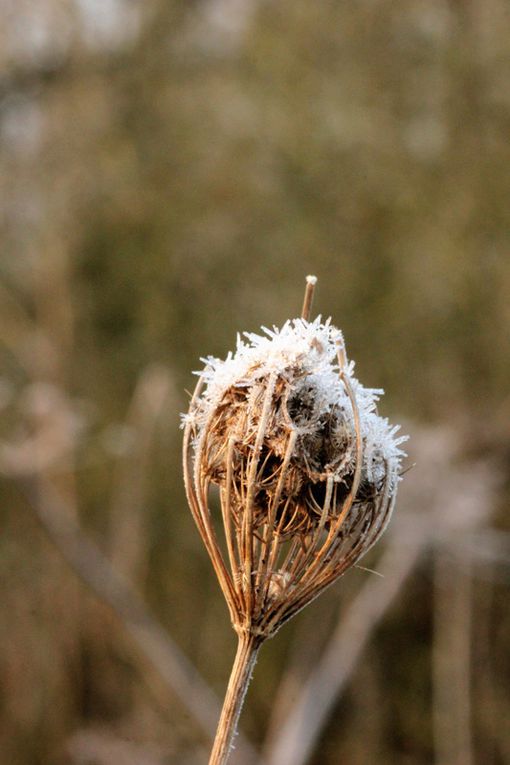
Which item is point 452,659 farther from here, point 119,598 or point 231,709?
point 231,709

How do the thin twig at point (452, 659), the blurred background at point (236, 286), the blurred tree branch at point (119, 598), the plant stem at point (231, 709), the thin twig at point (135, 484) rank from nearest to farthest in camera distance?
the plant stem at point (231, 709), the blurred tree branch at point (119, 598), the thin twig at point (135, 484), the thin twig at point (452, 659), the blurred background at point (236, 286)

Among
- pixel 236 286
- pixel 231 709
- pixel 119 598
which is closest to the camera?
pixel 231 709

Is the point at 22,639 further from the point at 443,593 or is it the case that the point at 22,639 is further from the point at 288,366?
the point at 288,366

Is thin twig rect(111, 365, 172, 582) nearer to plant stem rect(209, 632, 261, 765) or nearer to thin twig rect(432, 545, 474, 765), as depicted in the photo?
thin twig rect(432, 545, 474, 765)

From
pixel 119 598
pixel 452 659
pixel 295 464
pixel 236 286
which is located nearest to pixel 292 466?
pixel 295 464

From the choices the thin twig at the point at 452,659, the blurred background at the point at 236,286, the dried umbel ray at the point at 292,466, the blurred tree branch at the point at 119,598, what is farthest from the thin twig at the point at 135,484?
the dried umbel ray at the point at 292,466

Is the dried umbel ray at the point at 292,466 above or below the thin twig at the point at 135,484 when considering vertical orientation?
below

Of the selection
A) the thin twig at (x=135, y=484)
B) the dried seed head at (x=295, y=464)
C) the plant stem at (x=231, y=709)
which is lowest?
the plant stem at (x=231, y=709)

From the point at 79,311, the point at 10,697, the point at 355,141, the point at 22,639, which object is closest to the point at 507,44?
the point at 355,141

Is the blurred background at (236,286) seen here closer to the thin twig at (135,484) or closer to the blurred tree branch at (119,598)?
the thin twig at (135,484)
